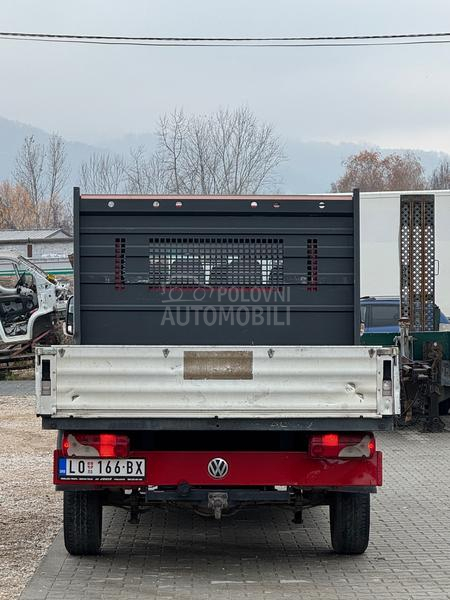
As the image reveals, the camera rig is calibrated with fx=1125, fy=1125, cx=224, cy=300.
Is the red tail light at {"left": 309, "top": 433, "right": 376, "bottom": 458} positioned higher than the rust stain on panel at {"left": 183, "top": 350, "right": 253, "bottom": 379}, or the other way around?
the rust stain on panel at {"left": 183, "top": 350, "right": 253, "bottom": 379}

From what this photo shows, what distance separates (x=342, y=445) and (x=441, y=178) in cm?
9033

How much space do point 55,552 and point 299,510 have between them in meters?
1.90

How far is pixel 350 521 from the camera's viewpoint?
7.95 m

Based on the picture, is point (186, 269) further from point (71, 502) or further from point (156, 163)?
point (156, 163)

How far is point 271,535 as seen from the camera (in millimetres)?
9148

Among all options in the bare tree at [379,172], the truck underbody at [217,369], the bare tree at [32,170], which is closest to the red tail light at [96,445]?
the truck underbody at [217,369]

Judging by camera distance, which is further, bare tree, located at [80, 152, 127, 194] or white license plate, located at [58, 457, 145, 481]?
bare tree, located at [80, 152, 127, 194]

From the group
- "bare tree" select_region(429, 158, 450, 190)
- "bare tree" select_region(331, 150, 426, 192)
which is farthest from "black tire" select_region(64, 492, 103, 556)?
"bare tree" select_region(429, 158, 450, 190)

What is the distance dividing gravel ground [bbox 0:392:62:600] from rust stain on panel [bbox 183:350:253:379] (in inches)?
71.2

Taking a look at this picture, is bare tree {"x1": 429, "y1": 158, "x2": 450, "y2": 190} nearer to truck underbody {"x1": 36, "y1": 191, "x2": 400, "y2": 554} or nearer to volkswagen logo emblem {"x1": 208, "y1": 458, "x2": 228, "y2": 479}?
truck underbody {"x1": 36, "y1": 191, "x2": 400, "y2": 554}

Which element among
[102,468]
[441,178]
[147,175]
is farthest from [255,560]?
[441,178]

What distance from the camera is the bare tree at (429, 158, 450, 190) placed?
3509 inches

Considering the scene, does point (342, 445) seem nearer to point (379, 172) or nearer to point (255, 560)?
point (255, 560)

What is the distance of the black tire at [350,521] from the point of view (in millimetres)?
7859
